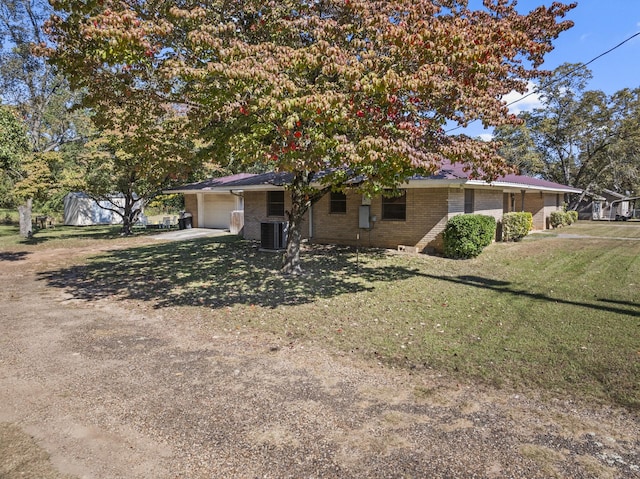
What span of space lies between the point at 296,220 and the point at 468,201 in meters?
7.98

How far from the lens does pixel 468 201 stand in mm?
15562

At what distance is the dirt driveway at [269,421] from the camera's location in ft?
10.00

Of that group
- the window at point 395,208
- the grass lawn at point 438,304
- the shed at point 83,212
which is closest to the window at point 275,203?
the grass lawn at point 438,304

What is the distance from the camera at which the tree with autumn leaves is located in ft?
20.3

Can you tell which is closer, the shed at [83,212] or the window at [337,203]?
the window at [337,203]

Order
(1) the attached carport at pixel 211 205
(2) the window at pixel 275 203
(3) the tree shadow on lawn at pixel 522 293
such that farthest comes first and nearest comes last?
(1) the attached carport at pixel 211 205, (2) the window at pixel 275 203, (3) the tree shadow on lawn at pixel 522 293

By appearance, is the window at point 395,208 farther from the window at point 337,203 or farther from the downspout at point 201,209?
the downspout at point 201,209

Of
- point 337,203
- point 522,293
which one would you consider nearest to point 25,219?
point 337,203

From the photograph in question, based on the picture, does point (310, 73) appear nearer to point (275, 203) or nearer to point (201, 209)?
point (275, 203)

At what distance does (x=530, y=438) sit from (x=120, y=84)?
347 inches

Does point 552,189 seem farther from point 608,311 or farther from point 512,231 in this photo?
point 608,311

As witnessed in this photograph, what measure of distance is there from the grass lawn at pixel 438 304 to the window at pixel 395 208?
1.69 meters

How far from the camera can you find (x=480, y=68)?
654 cm

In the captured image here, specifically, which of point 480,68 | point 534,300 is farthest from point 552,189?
point 480,68
